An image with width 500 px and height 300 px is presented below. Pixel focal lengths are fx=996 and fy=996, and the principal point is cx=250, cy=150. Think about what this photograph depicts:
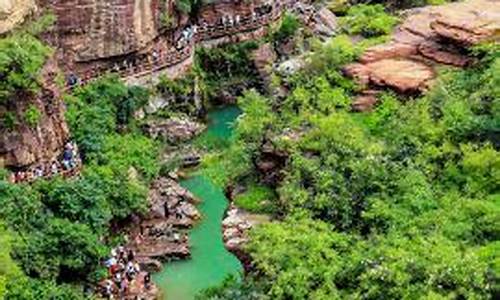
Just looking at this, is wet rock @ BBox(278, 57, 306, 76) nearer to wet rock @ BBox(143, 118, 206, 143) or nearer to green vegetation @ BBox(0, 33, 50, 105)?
green vegetation @ BBox(0, 33, 50, 105)

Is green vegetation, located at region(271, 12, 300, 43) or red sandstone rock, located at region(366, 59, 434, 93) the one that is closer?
red sandstone rock, located at region(366, 59, 434, 93)

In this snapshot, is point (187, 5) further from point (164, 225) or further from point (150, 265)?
point (150, 265)

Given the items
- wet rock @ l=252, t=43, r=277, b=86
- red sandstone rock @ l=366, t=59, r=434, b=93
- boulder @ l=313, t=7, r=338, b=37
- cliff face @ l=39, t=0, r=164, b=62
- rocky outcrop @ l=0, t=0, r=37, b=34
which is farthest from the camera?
wet rock @ l=252, t=43, r=277, b=86

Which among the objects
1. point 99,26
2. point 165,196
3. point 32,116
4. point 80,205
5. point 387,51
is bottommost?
point 165,196

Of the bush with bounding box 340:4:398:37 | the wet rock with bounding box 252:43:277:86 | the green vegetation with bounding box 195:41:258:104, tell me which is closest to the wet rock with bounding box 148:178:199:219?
the bush with bounding box 340:4:398:37

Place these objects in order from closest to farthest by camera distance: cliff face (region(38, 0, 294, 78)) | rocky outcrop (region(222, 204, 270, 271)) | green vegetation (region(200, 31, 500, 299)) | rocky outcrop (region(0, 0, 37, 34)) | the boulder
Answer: green vegetation (region(200, 31, 500, 299)), rocky outcrop (region(222, 204, 270, 271)), rocky outcrop (region(0, 0, 37, 34)), the boulder, cliff face (region(38, 0, 294, 78))

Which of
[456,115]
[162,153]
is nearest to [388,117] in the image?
[456,115]

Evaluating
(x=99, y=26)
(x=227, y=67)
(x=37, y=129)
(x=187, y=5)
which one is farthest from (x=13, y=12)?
(x=227, y=67)
